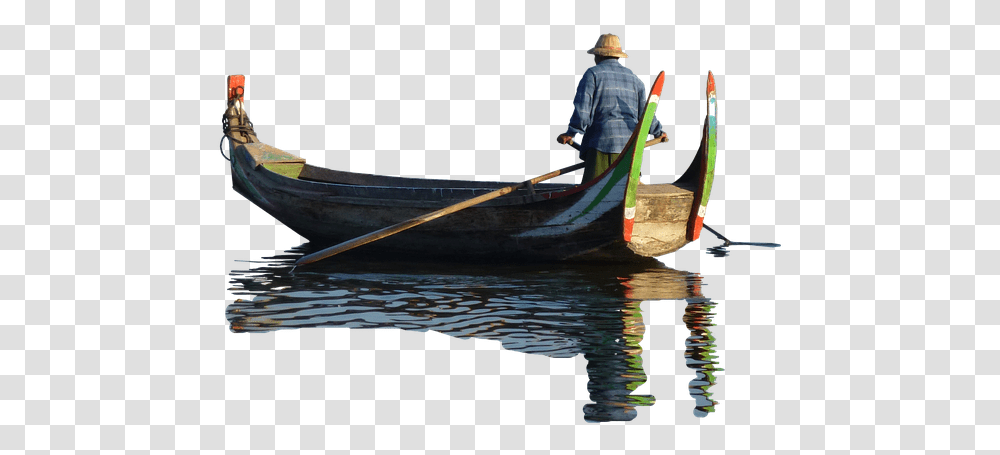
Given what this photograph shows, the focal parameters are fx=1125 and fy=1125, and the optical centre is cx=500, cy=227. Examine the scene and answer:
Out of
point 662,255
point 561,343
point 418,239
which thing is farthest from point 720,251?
point 561,343

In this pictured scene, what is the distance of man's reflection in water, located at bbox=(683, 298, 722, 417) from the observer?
572 cm

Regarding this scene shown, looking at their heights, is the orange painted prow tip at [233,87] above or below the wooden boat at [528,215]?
above

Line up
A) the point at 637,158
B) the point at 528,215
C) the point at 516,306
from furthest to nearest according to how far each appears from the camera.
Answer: the point at 528,215
the point at 637,158
the point at 516,306

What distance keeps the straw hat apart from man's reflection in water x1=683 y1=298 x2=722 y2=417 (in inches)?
96.3

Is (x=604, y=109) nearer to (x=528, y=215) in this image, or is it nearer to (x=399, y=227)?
(x=528, y=215)

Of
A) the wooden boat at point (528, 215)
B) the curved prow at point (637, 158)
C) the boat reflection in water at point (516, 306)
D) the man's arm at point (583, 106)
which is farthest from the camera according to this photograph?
the man's arm at point (583, 106)

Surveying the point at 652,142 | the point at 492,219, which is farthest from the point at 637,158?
the point at 492,219

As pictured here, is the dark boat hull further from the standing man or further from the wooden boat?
the standing man

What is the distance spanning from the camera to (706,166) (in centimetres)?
881

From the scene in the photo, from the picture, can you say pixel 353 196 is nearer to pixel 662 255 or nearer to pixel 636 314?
pixel 662 255

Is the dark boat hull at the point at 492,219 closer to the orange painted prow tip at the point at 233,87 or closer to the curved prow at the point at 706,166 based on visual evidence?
the curved prow at the point at 706,166

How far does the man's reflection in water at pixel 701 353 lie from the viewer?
5719mm

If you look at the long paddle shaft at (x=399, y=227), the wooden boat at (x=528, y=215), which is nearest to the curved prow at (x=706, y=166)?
the wooden boat at (x=528, y=215)

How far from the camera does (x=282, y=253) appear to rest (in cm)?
1038
